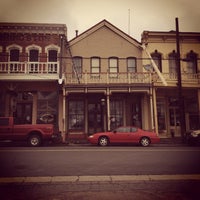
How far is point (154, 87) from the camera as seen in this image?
706 inches

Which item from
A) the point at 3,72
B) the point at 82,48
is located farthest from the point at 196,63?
the point at 3,72

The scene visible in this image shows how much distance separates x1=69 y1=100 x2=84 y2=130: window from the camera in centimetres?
1904

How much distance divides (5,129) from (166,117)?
13.3 metres

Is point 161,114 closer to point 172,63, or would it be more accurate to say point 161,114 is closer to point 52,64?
point 172,63

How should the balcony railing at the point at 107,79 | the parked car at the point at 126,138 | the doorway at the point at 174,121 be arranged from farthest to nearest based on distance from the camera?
the doorway at the point at 174,121, the balcony railing at the point at 107,79, the parked car at the point at 126,138

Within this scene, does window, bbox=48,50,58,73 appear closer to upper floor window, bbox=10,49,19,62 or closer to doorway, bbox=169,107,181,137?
upper floor window, bbox=10,49,19,62

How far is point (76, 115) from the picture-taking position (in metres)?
19.2

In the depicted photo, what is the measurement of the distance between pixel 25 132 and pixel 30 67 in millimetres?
5979

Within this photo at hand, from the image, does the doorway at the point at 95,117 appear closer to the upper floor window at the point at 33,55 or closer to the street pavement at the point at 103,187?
the upper floor window at the point at 33,55

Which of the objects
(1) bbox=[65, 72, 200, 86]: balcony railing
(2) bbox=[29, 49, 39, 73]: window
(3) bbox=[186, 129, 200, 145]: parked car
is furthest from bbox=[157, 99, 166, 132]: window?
(2) bbox=[29, 49, 39, 73]: window

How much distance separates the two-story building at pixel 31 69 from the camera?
17.9 metres

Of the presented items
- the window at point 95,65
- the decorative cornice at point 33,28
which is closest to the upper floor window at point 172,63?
the window at point 95,65

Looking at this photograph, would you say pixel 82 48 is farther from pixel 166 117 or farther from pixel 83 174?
pixel 83 174

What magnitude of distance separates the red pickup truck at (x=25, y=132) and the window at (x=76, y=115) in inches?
204
